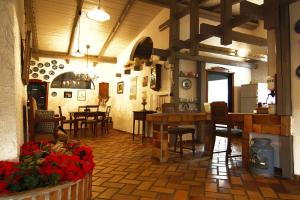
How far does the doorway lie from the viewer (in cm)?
648

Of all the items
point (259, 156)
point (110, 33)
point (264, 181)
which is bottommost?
point (264, 181)

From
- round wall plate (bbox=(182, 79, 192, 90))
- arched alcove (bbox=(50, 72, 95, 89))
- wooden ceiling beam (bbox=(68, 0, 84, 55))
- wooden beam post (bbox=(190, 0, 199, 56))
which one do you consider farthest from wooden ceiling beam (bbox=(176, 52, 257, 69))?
arched alcove (bbox=(50, 72, 95, 89))

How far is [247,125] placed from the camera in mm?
3084

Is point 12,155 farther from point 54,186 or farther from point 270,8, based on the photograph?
point 270,8

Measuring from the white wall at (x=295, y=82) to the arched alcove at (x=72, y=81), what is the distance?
678 centimetres

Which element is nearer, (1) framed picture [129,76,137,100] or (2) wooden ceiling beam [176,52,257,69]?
(2) wooden ceiling beam [176,52,257,69]

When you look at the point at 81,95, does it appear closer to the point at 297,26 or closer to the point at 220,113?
the point at 220,113

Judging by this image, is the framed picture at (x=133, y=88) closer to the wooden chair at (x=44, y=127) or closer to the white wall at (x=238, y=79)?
the white wall at (x=238, y=79)

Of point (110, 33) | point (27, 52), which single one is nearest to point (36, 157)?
point (27, 52)

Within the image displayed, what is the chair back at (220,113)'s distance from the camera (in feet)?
11.1

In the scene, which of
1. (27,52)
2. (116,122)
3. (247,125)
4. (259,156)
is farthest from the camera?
(116,122)

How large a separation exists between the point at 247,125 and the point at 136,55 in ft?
15.7

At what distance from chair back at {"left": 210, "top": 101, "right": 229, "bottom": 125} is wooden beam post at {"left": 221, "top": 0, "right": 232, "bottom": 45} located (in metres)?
1.12

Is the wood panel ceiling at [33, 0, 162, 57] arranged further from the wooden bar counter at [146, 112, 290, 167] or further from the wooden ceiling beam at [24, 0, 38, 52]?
the wooden bar counter at [146, 112, 290, 167]
